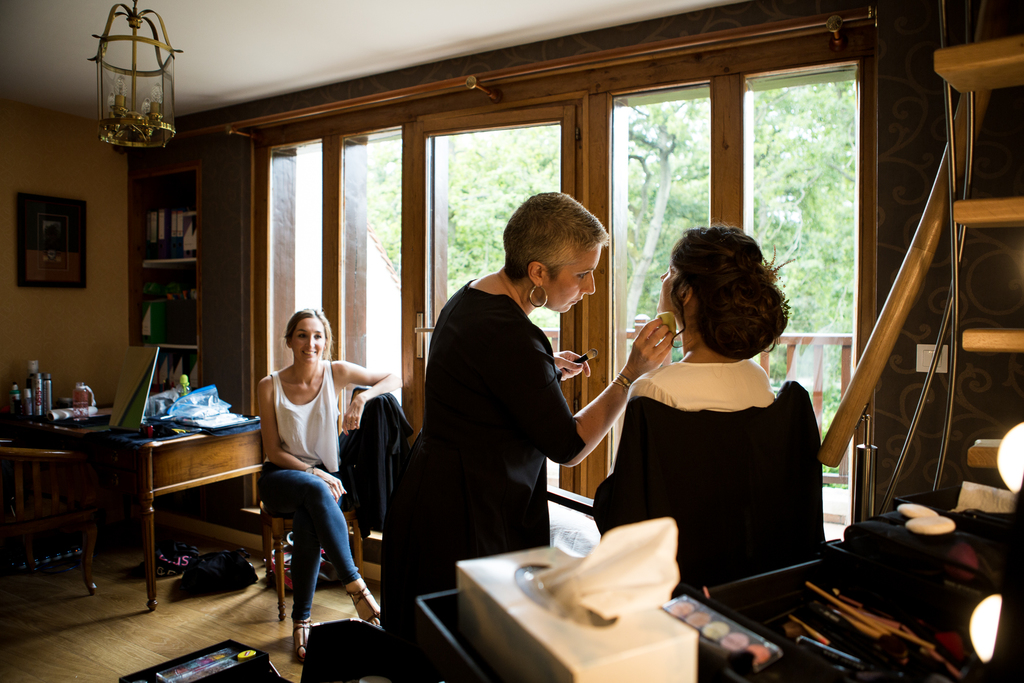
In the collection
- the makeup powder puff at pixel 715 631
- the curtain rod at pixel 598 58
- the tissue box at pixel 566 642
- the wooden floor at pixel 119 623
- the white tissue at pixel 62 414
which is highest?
the curtain rod at pixel 598 58

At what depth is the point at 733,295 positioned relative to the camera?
122 centimetres

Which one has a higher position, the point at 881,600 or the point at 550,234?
the point at 550,234

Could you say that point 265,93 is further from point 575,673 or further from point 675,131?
point 575,673

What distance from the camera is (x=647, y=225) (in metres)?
2.96

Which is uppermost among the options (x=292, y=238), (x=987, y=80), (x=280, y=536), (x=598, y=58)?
(x=598, y=58)

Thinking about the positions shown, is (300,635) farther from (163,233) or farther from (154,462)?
(163,233)

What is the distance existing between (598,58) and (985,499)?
221 cm

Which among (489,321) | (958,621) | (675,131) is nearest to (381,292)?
(675,131)

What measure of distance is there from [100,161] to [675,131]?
3760mm

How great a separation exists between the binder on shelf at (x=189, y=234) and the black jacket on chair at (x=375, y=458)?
2.01 metres

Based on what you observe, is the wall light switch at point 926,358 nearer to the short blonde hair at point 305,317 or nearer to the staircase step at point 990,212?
the staircase step at point 990,212

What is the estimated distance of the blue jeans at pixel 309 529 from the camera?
2.78 m

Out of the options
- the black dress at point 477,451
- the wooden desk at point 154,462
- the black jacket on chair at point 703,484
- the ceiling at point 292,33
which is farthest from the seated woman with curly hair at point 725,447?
the wooden desk at point 154,462

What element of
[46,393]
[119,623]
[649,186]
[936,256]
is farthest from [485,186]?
[46,393]
